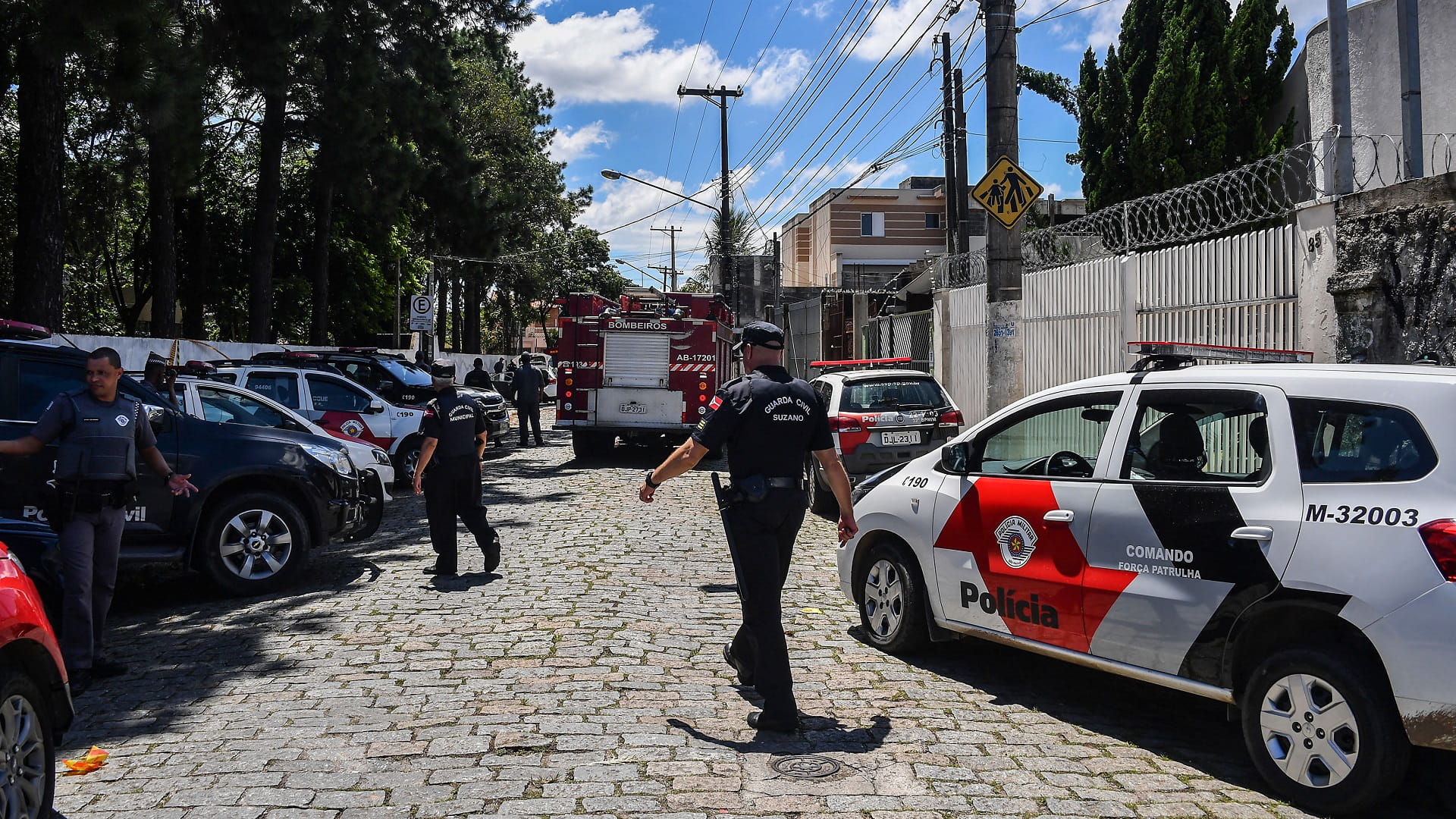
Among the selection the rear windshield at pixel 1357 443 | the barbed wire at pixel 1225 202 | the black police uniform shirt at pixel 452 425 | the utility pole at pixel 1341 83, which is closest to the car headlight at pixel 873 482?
the rear windshield at pixel 1357 443

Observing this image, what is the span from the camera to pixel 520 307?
195ft

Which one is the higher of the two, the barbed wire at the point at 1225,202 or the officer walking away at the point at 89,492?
the barbed wire at the point at 1225,202

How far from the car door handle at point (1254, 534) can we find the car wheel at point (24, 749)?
4.52m

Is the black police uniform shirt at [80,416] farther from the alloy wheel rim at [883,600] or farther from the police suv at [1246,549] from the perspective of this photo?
the police suv at [1246,549]

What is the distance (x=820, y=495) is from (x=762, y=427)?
753 centimetres

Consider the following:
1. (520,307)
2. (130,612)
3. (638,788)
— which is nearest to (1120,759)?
(638,788)

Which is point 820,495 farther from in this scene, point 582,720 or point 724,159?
point 724,159

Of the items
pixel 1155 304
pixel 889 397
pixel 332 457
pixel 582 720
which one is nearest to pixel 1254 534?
pixel 582 720

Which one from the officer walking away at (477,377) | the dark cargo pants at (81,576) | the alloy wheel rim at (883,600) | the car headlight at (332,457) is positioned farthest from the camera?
the officer walking away at (477,377)

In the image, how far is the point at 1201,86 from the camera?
59.7ft

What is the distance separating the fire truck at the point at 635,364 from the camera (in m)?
18.3

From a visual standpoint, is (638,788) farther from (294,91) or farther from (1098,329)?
(294,91)

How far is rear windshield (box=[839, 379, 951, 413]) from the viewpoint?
11922 millimetres

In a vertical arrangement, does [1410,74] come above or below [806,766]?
above
